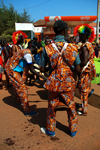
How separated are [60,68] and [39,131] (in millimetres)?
1328

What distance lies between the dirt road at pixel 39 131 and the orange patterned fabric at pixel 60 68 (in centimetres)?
92

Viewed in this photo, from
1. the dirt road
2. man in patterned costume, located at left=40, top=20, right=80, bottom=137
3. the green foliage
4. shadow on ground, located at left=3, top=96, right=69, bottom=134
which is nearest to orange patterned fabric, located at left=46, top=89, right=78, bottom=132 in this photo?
man in patterned costume, located at left=40, top=20, right=80, bottom=137

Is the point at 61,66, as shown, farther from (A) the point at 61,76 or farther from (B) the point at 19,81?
(B) the point at 19,81

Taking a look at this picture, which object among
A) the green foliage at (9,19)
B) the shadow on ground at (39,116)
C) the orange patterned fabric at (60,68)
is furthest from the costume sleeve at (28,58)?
the green foliage at (9,19)

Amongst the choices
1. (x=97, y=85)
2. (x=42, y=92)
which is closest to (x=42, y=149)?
(x=42, y=92)

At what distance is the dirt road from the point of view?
88.0 inches

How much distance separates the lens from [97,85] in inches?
214

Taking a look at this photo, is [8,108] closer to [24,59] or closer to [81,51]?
[24,59]

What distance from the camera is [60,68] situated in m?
2.09

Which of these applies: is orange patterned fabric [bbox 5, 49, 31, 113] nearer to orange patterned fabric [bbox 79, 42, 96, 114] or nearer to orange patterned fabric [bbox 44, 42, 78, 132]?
orange patterned fabric [bbox 44, 42, 78, 132]

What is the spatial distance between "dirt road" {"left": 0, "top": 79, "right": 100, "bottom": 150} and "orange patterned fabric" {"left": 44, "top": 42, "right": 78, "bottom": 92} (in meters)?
0.92

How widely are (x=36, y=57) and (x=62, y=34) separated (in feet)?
12.0

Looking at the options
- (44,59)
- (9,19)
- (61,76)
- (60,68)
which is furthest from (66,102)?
(9,19)

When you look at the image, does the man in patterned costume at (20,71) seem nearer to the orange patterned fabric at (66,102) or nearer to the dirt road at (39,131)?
the dirt road at (39,131)
